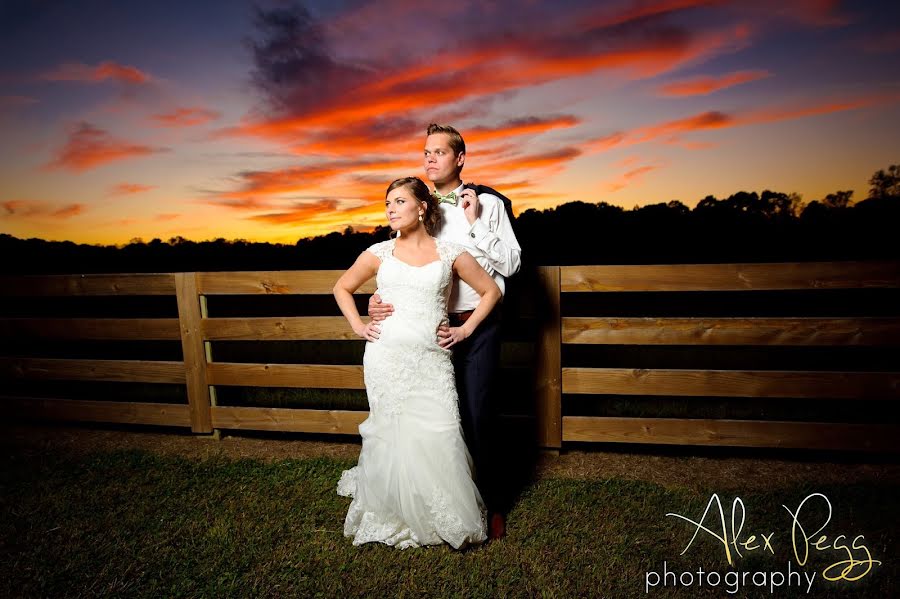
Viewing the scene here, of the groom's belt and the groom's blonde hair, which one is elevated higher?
the groom's blonde hair

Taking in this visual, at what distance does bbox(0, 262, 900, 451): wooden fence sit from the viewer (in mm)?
3436

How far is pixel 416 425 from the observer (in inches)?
101

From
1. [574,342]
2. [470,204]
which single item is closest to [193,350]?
[470,204]

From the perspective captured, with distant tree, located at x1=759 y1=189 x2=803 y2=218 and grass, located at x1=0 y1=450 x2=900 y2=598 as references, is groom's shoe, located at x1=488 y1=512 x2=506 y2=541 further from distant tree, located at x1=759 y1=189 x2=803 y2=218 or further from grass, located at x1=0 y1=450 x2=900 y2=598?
distant tree, located at x1=759 y1=189 x2=803 y2=218

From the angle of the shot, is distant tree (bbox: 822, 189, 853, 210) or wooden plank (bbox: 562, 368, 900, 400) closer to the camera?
wooden plank (bbox: 562, 368, 900, 400)

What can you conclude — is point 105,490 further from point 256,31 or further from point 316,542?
point 256,31

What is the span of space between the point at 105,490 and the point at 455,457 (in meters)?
2.64

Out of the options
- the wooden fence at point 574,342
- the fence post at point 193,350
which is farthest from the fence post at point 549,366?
the fence post at point 193,350

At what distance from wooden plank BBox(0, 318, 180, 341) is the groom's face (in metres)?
3.04

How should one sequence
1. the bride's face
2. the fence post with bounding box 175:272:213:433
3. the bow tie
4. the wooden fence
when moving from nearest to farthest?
the bride's face, the bow tie, the wooden fence, the fence post with bounding box 175:272:213:433

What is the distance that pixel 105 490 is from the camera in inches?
134

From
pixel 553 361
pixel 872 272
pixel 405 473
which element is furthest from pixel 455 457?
pixel 872 272

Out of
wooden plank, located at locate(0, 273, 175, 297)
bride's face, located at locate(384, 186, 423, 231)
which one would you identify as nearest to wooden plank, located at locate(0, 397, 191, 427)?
wooden plank, located at locate(0, 273, 175, 297)

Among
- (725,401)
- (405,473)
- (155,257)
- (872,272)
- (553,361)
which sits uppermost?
(155,257)
